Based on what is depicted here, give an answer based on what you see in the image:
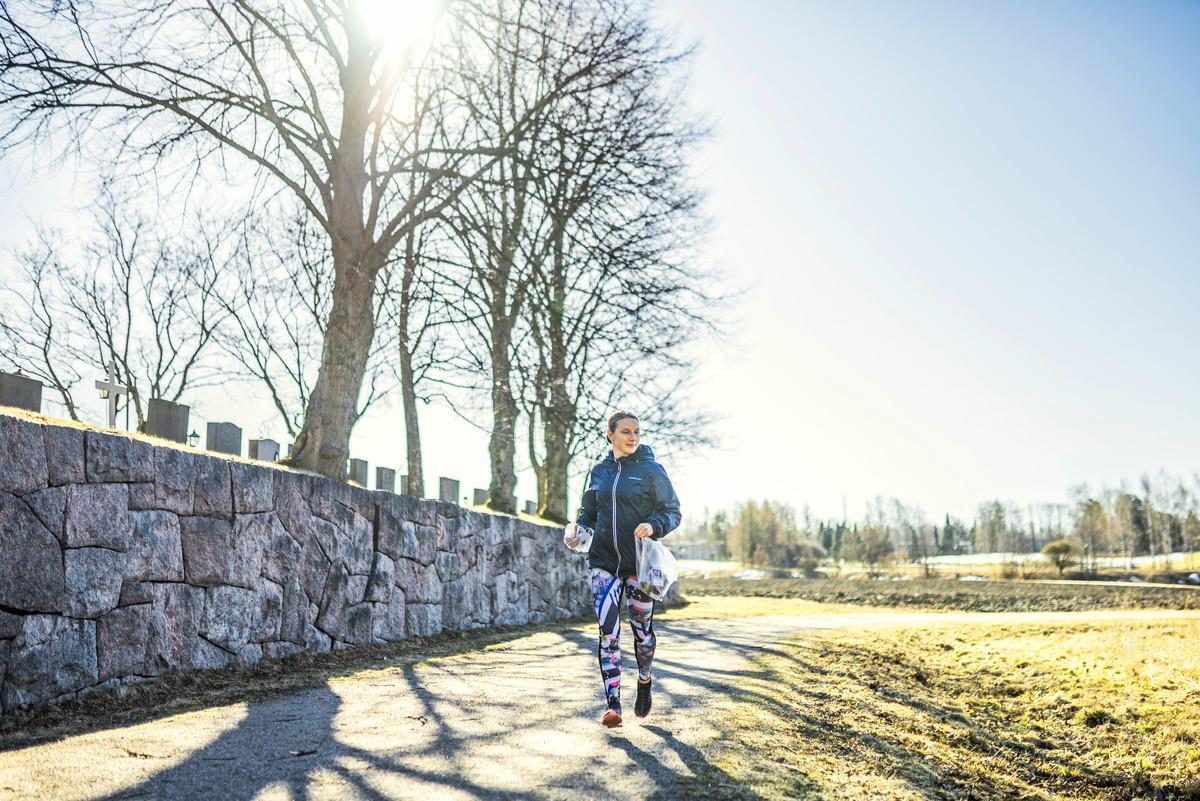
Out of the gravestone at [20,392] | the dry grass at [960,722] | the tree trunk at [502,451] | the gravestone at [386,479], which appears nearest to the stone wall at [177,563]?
the gravestone at [20,392]

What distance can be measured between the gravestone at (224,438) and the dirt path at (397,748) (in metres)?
2.86

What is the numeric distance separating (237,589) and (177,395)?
18324mm

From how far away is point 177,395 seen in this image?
24.3 m

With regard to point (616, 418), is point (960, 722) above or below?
below

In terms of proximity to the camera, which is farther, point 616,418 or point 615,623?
point 616,418

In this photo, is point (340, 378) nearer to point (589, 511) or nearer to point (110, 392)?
point (110, 392)

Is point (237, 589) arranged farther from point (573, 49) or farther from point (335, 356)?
point (573, 49)

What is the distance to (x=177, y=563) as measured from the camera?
7.22m

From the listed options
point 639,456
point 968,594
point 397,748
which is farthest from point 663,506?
point 968,594

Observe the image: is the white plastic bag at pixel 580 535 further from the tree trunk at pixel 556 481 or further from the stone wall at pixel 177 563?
the tree trunk at pixel 556 481

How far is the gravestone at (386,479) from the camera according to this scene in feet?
40.2

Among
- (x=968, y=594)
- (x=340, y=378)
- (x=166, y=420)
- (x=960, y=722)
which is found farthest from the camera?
(x=968, y=594)

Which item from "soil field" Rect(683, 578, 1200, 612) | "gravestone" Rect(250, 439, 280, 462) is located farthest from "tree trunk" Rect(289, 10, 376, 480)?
"soil field" Rect(683, 578, 1200, 612)

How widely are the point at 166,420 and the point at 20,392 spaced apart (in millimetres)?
1515
